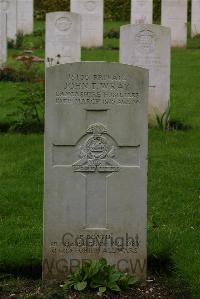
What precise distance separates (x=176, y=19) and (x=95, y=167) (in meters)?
16.8

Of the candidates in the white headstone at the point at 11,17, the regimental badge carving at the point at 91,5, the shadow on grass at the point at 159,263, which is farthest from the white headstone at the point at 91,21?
the shadow on grass at the point at 159,263

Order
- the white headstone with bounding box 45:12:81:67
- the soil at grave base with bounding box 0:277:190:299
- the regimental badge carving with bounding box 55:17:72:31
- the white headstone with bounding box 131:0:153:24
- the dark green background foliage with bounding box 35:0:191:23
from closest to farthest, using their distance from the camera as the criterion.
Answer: the soil at grave base with bounding box 0:277:190:299 < the white headstone with bounding box 45:12:81:67 < the regimental badge carving with bounding box 55:17:72:31 < the white headstone with bounding box 131:0:153:24 < the dark green background foliage with bounding box 35:0:191:23

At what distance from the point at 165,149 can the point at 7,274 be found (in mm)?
4008

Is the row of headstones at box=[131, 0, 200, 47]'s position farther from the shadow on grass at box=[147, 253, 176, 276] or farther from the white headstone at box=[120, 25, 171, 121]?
the shadow on grass at box=[147, 253, 176, 276]

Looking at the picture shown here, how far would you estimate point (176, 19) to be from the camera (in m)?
21.5

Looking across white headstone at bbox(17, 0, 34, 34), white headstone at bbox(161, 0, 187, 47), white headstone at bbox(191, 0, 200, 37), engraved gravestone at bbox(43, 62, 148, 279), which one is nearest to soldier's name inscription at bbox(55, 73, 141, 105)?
engraved gravestone at bbox(43, 62, 148, 279)

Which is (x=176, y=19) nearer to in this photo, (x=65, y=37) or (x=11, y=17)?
(x=11, y=17)

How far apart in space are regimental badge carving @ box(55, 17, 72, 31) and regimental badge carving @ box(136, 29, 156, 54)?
489cm

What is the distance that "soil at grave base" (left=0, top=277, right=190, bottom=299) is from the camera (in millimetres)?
5000

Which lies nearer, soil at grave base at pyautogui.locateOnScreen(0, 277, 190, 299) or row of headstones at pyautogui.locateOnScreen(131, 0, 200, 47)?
soil at grave base at pyautogui.locateOnScreen(0, 277, 190, 299)

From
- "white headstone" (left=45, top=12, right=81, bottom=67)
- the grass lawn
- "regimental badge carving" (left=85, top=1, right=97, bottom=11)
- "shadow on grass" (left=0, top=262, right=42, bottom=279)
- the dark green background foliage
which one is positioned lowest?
Result: "shadow on grass" (left=0, top=262, right=42, bottom=279)

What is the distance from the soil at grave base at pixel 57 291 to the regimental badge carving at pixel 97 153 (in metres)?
0.78

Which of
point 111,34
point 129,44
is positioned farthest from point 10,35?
point 129,44

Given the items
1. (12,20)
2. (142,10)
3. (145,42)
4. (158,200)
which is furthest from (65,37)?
(158,200)
